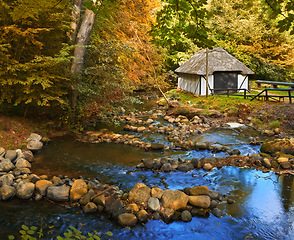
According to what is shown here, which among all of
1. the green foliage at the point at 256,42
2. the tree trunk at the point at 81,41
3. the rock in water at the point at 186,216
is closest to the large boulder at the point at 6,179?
the rock in water at the point at 186,216

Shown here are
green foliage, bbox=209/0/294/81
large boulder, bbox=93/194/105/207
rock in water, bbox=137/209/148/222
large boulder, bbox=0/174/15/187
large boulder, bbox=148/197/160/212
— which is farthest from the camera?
green foliage, bbox=209/0/294/81

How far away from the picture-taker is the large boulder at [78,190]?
6785 millimetres

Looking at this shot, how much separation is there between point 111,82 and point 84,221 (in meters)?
7.51

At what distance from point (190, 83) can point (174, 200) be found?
19067 mm

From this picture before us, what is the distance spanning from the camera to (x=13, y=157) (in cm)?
878

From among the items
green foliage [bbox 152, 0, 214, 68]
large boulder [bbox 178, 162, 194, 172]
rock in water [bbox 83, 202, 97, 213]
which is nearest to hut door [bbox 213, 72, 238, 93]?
large boulder [bbox 178, 162, 194, 172]

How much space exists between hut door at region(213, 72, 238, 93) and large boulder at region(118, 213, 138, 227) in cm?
1829

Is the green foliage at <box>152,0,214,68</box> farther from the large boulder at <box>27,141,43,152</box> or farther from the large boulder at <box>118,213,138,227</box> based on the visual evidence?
the large boulder at <box>27,141,43,152</box>

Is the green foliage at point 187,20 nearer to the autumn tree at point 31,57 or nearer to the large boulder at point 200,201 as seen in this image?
the large boulder at point 200,201

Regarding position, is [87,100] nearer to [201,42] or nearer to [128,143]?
[128,143]

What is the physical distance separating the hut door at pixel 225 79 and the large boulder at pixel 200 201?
673 inches

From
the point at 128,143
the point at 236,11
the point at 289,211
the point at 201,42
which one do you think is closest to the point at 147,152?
the point at 128,143

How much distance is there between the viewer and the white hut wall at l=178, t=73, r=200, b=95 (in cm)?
2281

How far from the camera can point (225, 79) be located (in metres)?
22.5
